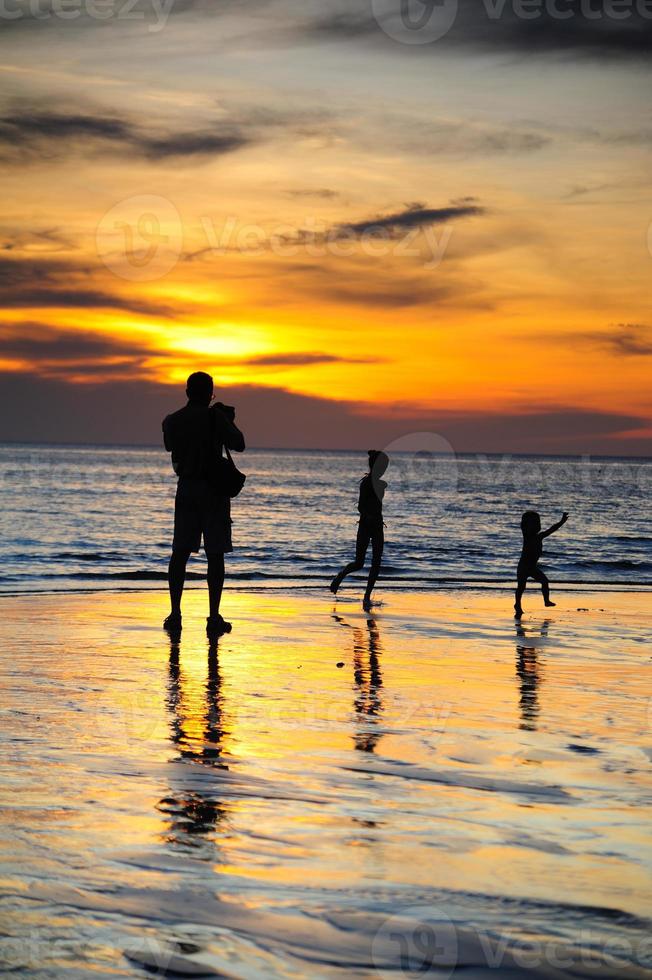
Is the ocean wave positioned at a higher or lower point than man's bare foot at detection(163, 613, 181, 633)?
lower

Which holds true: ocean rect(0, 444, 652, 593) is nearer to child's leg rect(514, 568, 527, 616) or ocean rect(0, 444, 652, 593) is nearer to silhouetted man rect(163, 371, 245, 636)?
child's leg rect(514, 568, 527, 616)

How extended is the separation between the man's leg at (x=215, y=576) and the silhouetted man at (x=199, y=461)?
19mm

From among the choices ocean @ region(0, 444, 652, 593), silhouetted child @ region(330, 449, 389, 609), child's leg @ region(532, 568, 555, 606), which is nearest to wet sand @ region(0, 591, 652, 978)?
child's leg @ region(532, 568, 555, 606)

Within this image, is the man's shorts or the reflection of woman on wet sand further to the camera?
the man's shorts

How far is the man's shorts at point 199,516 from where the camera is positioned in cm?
1002

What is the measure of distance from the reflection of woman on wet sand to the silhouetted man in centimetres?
168

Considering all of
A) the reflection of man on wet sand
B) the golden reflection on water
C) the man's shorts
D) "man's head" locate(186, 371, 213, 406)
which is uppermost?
"man's head" locate(186, 371, 213, 406)

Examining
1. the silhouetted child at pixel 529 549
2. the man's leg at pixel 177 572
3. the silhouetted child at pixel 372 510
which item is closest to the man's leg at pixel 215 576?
the man's leg at pixel 177 572

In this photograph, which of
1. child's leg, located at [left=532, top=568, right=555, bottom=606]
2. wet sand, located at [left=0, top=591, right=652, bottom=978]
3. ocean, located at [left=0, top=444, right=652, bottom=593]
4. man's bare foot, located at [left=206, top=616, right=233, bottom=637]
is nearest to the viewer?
wet sand, located at [left=0, top=591, right=652, bottom=978]

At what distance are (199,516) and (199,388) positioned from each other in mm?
1192

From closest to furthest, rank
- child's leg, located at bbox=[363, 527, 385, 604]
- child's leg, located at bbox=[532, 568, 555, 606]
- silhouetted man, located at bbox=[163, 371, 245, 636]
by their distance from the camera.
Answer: silhouetted man, located at bbox=[163, 371, 245, 636] < child's leg, located at bbox=[532, 568, 555, 606] < child's leg, located at bbox=[363, 527, 385, 604]

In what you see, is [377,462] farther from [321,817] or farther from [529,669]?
[321,817]

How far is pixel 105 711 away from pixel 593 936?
400cm

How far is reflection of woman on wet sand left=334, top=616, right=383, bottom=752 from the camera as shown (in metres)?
6.18
